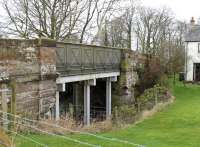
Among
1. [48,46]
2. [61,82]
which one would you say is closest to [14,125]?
[48,46]

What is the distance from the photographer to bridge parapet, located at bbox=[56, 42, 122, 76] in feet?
60.6

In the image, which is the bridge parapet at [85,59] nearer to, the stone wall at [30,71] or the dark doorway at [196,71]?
the stone wall at [30,71]

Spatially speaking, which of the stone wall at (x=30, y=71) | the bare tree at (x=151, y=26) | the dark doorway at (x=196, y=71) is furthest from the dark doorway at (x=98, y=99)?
the bare tree at (x=151, y=26)

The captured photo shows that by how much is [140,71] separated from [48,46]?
47.3 feet

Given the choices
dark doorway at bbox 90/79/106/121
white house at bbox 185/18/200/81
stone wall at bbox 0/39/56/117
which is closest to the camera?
stone wall at bbox 0/39/56/117

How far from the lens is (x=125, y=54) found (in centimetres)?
2728

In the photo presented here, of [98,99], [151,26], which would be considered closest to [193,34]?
[151,26]

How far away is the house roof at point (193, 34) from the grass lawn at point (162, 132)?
Result: 17.7 m

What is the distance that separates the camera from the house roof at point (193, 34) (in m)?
42.9

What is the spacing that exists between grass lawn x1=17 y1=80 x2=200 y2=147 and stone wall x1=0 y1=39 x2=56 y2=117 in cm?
326

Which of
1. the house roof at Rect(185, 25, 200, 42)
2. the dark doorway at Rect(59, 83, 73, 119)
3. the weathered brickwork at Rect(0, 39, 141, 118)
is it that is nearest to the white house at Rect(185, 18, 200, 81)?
the house roof at Rect(185, 25, 200, 42)

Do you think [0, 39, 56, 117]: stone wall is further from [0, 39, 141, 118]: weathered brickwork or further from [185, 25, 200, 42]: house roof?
[185, 25, 200, 42]: house roof

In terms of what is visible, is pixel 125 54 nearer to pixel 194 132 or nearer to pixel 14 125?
pixel 194 132

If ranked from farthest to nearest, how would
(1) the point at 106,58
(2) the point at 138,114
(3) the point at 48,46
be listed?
1. (1) the point at 106,58
2. (2) the point at 138,114
3. (3) the point at 48,46
